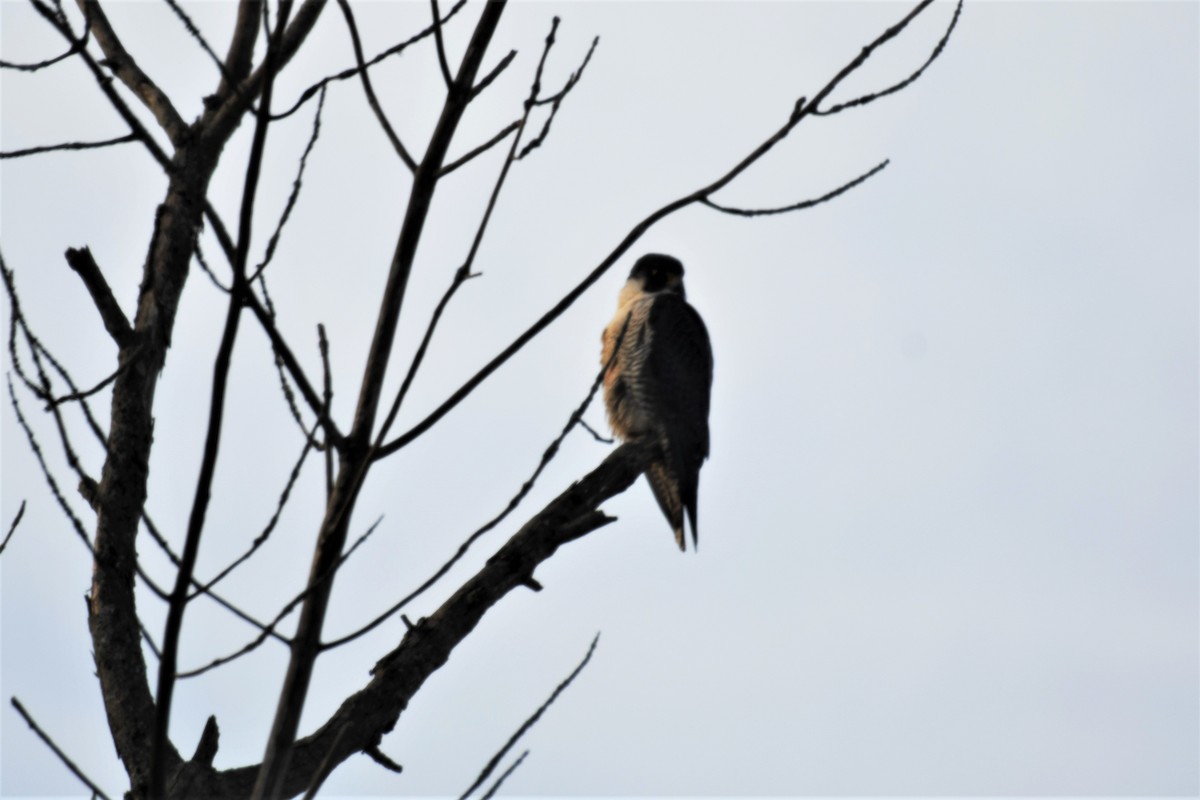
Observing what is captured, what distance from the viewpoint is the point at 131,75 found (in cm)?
364

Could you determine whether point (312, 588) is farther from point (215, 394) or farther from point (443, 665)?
point (443, 665)

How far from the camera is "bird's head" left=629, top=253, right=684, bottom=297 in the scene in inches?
333

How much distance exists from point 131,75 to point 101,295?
718mm

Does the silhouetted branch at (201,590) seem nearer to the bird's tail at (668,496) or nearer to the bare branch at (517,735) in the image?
the bare branch at (517,735)

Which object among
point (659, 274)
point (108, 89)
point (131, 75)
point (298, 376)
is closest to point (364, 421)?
point (298, 376)

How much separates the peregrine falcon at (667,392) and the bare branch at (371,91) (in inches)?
202

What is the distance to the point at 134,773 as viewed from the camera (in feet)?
10.2

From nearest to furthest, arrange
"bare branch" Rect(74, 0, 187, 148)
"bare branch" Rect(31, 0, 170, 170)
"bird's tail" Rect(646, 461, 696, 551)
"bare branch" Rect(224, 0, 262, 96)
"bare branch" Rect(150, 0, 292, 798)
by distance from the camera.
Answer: "bare branch" Rect(150, 0, 292, 798)
"bare branch" Rect(31, 0, 170, 170)
"bare branch" Rect(224, 0, 262, 96)
"bare branch" Rect(74, 0, 187, 148)
"bird's tail" Rect(646, 461, 696, 551)

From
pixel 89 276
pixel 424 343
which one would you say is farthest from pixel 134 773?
pixel 424 343

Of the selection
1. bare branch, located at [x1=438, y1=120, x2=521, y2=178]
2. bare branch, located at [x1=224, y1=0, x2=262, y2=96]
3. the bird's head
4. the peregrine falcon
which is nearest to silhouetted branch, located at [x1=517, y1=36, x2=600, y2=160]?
bare branch, located at [x1=438, y1=120, x2=521, y2=178]

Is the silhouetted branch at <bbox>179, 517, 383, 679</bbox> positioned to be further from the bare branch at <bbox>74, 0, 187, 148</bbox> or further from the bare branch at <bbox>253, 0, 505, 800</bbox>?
the bare branch at <bbox>74, 0, 187, 148</bbox>

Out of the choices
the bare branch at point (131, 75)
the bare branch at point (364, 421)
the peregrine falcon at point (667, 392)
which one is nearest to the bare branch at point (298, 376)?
the bare branch at point (364, 421)

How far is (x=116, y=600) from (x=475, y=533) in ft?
5.49

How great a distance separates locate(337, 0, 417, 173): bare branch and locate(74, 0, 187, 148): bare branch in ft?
5.23
